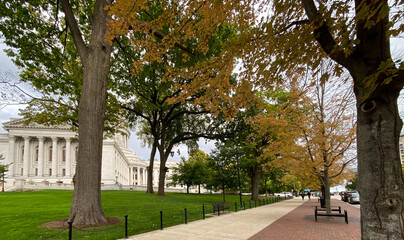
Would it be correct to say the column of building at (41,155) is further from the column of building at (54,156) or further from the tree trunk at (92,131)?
the tree trunk at (92,131)

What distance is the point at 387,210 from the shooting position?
342cm

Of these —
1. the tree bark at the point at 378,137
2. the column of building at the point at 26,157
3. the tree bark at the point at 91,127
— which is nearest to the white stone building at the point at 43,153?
the column of building at the point at 26,157

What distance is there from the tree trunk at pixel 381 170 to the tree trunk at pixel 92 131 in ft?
30.6

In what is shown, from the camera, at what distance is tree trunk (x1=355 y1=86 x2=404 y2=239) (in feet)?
11.2

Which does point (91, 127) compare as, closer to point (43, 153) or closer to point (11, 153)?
point (43, 153)

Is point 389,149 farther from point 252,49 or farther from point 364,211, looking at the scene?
point 252,49

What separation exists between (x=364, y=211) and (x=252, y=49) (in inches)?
155

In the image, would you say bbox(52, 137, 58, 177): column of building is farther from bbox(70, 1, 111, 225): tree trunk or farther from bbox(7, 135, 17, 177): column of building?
bbox(70, 1, 111, 225): tree trunk

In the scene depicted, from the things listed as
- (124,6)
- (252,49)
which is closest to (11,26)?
(124,6)

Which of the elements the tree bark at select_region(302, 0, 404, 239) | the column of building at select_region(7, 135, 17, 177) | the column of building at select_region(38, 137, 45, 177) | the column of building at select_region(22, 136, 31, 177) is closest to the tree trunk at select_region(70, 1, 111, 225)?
the tree bark at select_region(302, 0, 404, 239)

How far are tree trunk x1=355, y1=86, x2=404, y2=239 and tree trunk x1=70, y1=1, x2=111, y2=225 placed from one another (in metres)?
9.32

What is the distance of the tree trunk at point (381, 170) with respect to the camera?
11.2ft

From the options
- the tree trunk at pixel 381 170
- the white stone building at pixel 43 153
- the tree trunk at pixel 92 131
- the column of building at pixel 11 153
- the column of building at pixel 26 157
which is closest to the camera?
the tree trunk at pixel 381 170

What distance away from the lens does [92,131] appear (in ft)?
33.7
